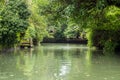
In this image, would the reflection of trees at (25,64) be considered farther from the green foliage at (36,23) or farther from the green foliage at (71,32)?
the green foliage at (71,32)

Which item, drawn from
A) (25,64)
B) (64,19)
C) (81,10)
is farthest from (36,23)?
(81,10)

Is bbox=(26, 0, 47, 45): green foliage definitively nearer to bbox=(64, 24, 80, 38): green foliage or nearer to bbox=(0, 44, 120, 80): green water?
bbox=(64, 24, 80, 38): green foliage

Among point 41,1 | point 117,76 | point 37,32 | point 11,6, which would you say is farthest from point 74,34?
point 117,76

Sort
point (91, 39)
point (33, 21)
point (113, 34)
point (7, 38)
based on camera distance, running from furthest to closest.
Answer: point (33, 21)
point (91, 39)
point (7, 38)
point (113, 34)

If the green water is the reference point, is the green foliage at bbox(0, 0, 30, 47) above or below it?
above

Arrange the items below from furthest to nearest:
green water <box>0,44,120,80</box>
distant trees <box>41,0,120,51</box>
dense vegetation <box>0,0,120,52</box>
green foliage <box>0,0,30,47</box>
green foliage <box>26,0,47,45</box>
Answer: green foliage <box>26,0,47,45</box> → green foliage <box>0,0,30,47</box> → green water <box>0,44,120,80</box> → dense vegetation <box>0,0,120,52</box> → distant trees <box>41,0,120,51</box>

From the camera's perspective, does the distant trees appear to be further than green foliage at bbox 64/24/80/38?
No

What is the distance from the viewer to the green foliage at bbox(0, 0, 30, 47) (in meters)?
34.6

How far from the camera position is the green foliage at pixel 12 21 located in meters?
34.6

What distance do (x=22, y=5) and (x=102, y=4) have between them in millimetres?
26424

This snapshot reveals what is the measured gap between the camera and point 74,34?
66.9 meters

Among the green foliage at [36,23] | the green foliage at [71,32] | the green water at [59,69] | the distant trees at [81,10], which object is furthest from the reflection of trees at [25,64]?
the green foliage at [71,32]

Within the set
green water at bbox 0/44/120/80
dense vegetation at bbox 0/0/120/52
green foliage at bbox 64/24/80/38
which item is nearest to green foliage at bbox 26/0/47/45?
dense vegetation at bbox 0/0/120/52

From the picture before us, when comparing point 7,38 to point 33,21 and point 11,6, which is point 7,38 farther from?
point 33,21
